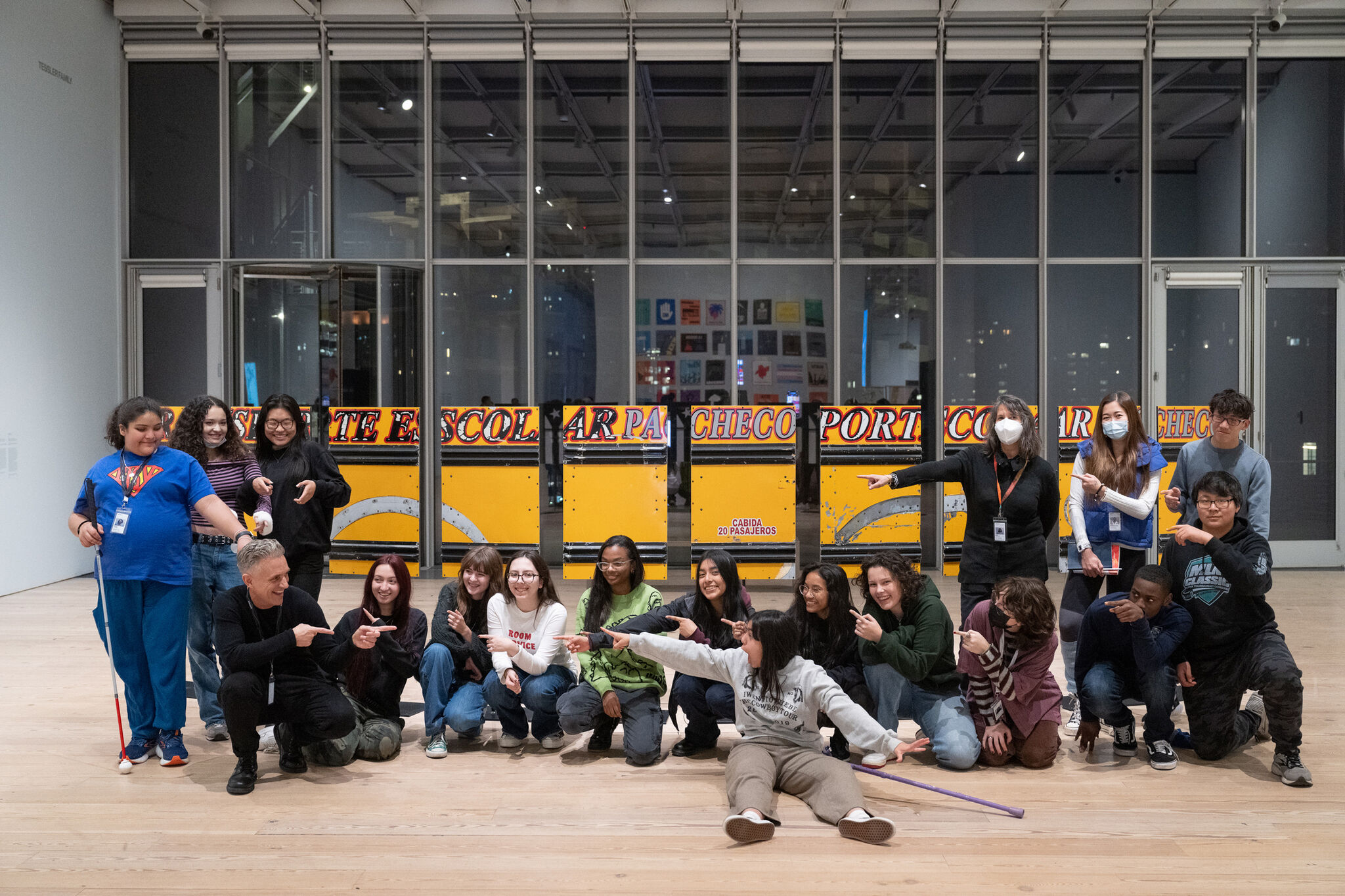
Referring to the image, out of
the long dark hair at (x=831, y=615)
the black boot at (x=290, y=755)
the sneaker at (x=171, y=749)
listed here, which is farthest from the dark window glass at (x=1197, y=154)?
the sneaker at (x=171, y=749)

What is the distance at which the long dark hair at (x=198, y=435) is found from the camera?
4.38 m

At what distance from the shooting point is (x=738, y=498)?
304 inches

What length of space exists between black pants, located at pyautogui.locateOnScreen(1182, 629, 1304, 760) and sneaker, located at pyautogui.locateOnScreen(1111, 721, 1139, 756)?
0.78ft

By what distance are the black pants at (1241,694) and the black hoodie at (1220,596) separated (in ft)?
0.15

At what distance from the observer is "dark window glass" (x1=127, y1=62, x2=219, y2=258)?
30.4 ft

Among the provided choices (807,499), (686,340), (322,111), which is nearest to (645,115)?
(686,340)

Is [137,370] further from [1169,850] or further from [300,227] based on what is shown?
[1169,850]

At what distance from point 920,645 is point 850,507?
3.97 metres

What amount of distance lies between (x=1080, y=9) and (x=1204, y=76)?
1509 millimetres

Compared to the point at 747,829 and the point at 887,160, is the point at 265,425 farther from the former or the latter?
the point at 887,160

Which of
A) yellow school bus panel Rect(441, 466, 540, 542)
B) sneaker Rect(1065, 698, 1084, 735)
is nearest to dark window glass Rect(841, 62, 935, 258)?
yellow school bus panel Rect(441, 466, 540, 542)

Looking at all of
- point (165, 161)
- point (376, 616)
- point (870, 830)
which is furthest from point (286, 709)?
point (165, 161)

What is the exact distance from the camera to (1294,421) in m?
9.25

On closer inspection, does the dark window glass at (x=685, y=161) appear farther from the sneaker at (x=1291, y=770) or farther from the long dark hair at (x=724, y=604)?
the sneaker at (x=1291, y=770)
